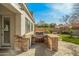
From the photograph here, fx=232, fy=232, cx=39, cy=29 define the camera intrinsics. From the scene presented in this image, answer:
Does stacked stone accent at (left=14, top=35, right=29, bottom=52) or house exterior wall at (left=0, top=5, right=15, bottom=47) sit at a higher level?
house exterior wall at (left=0, top=5, right=15, bottom=47)

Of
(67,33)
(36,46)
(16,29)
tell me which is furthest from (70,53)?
(16,29)

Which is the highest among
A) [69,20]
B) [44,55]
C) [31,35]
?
[69,20]

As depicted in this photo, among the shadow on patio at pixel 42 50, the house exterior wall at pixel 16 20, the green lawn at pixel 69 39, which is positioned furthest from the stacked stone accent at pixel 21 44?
the green lawn at pixel 69 39

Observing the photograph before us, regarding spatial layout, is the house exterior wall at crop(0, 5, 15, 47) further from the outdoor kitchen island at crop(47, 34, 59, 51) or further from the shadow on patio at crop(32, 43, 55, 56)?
the outdoor kitchen island at crop(47, 34, 59, 51)

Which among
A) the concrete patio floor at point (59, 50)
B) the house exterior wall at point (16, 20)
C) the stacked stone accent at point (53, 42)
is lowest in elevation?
the concrete patio floor at point (59, 50)

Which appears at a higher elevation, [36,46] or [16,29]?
[16,29]

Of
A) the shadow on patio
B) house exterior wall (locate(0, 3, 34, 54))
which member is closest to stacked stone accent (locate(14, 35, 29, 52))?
house exterior wall (locate(0, 3, 34, 54))

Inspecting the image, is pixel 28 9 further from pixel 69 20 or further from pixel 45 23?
pixel 69 20

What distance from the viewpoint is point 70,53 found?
187 inches

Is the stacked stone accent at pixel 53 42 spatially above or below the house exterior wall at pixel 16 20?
below

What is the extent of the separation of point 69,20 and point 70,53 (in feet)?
2.21

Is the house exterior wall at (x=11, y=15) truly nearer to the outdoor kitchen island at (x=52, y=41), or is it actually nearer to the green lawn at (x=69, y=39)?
the outdoor kitchen island at (x=52, y=41)

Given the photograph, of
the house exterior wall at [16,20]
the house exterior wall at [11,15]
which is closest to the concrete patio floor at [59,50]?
the house exterior wall at [16,20]

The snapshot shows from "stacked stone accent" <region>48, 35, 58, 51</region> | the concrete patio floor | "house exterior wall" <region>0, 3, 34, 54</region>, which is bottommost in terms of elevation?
the concrete patio floor
